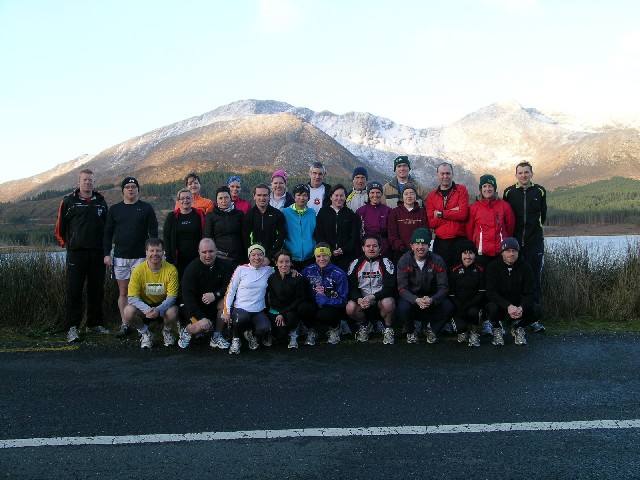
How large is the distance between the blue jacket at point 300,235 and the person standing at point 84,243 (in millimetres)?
2733

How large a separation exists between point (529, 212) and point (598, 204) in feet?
456

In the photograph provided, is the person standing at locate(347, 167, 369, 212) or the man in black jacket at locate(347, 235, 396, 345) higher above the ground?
the person standing at locate(347, 167, 369, 212)

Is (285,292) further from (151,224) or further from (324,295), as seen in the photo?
(151,224)

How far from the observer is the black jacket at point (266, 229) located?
748 cm

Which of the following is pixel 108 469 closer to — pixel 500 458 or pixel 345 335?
pixel 500 458

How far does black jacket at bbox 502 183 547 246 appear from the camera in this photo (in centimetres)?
770

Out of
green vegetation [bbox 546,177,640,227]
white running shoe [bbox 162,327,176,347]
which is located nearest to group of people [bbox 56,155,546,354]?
white running shoe [bbox 162,327,176,347]

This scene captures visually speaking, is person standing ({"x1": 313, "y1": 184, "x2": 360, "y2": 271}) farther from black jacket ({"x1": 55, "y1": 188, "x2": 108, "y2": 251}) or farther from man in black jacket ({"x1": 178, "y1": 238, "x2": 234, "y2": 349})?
black jacket ({"x1": 55, "y1": 188, "x2": 108, "y2": 251})

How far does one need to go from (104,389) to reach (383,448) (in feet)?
9.31

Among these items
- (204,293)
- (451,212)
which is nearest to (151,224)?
(204,293)

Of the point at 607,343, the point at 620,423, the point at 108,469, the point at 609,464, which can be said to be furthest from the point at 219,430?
the point at 607,343

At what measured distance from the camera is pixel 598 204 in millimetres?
130625

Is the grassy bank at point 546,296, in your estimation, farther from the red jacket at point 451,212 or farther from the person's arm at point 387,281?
the person's arm at point 387,281

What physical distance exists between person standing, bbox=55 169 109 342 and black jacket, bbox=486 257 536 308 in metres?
5.38
